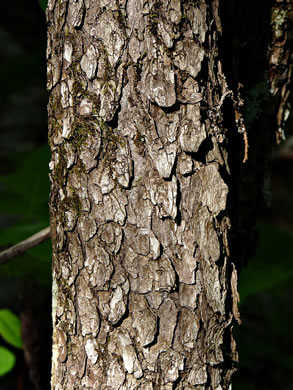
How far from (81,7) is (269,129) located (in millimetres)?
556

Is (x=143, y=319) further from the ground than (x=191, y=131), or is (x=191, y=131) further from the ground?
(x=191, y=131)

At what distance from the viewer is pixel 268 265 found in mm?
1793

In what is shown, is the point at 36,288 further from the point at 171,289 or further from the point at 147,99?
the point at 147,99

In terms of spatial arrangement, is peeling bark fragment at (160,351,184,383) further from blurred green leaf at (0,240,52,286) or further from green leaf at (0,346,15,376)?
green leaf at (0,346,15,376)

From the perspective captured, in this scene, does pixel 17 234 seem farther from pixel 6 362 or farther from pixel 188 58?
pixel 188 58

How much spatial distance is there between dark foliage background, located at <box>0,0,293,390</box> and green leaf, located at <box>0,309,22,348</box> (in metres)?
0.03

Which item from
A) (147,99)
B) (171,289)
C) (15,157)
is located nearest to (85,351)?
(171,289)

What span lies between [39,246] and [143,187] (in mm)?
674

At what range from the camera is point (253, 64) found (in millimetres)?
1148

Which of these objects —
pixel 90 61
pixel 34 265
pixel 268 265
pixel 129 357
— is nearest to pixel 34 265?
pixel 34 265

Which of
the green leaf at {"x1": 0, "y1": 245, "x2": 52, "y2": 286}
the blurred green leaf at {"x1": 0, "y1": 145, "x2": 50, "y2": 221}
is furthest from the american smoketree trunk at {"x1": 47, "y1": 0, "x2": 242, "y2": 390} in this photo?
the blurred green leaf at {"x1": 0, "y1": 145, "x2": 50, "y2": 221}

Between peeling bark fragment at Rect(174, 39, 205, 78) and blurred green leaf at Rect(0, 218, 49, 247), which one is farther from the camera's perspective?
blurred green leaf at Rect(0, 218, 49, 247)

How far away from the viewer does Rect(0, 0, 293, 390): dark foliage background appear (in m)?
1.55

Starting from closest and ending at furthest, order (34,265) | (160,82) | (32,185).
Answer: (160,82)
(34,265)
(32,185)
